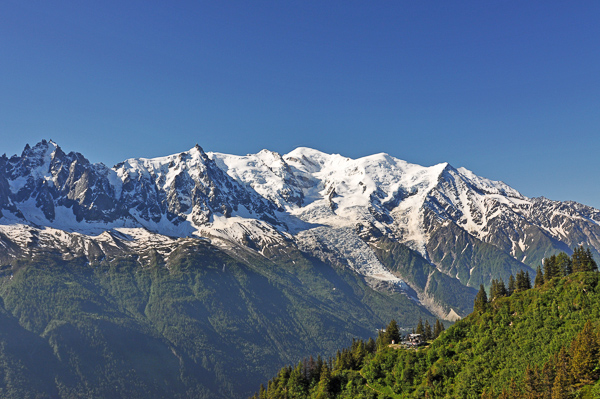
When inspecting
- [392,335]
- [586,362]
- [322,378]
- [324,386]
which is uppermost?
[392,335]

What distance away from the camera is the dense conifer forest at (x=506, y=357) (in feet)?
→ 373

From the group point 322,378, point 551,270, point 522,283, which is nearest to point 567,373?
point 551,270

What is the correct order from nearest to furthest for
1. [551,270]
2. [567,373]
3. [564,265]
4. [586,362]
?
[586,362], [567,373], [551,270], [564,265]

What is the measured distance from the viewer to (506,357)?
137500 mm

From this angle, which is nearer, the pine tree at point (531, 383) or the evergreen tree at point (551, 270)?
the pine tree at point (531, 383)

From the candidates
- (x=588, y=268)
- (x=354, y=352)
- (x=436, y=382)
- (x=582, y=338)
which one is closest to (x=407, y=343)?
(x=354, y=352)

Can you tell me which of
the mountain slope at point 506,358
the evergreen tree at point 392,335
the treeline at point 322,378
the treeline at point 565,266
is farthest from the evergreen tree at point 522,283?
the treeline at point 322,378

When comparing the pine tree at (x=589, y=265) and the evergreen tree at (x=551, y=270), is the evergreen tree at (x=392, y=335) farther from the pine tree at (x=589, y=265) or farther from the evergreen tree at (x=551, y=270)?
the pine tree at (x=589, y=265)

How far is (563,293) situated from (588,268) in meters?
26.9

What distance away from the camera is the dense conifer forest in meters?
114

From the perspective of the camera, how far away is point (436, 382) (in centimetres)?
14238

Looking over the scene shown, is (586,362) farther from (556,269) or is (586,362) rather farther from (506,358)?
(556,269)

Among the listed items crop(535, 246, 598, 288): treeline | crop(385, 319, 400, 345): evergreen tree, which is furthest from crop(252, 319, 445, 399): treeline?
crop(535, 246, 598, 288): treeline

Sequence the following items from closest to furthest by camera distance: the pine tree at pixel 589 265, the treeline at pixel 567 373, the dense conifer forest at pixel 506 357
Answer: the treeline at pixel 567 373, the dense conifer forest at pixel 506 357, the pine tree at pixel 589 265
